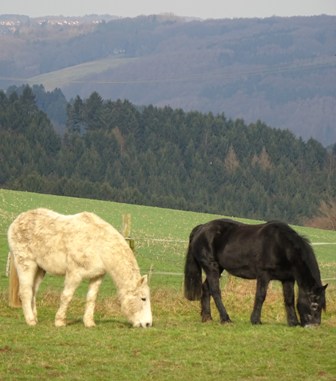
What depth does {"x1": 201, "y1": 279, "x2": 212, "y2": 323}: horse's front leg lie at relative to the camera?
15.4 m

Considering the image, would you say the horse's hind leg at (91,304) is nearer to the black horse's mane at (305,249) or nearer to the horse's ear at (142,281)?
the horse's ear at (142,281)

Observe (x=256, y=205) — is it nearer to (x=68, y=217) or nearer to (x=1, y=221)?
(x=1, y=221)

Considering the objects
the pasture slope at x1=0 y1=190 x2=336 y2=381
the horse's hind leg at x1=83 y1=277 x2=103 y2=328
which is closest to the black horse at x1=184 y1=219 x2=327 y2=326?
the pasture slope at x1=0 y1=190 x2=336 y2=381

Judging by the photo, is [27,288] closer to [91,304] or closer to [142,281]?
[91,304]

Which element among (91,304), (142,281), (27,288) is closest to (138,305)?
(142,281)

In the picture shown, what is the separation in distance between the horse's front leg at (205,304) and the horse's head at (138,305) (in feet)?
3.91

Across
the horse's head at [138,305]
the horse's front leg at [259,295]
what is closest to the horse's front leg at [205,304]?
the horse's front leg at [259,295]

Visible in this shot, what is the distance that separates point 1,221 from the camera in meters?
49.7

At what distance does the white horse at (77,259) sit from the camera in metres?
14.4

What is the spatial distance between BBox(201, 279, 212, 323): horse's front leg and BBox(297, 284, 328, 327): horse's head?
1.40m

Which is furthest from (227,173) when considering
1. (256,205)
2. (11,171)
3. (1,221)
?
(1,221)

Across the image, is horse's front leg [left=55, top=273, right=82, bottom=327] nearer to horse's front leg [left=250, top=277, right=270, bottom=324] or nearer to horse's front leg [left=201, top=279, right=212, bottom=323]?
horse's front leg [left=201, top=279, right=212, bottom=323]

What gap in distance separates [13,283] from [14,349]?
434 centimetres

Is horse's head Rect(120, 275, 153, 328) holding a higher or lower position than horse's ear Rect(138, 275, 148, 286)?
lower
